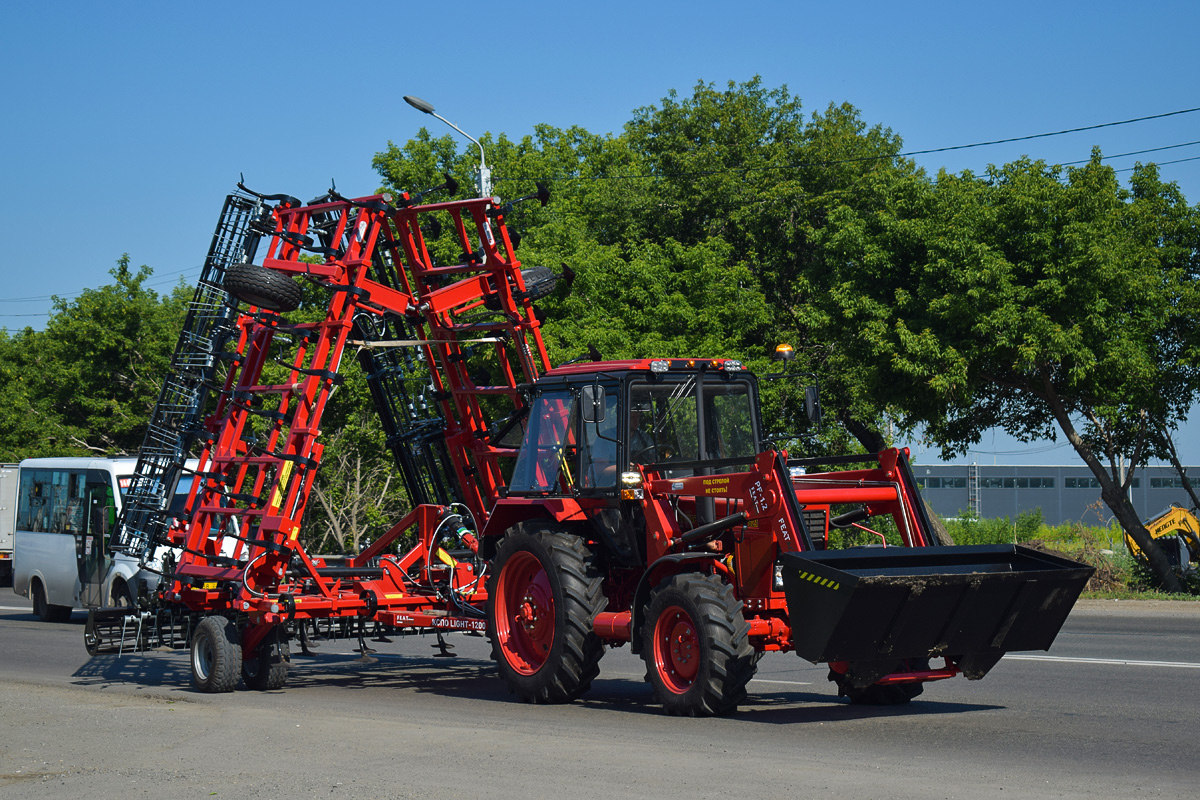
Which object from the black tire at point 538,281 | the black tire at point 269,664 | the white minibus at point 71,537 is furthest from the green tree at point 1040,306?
the black tire at point 269,664

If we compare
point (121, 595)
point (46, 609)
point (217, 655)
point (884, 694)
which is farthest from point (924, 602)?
point (46, 609)

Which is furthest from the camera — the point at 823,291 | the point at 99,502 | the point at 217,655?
the point at 823,291

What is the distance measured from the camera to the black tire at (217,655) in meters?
12.6

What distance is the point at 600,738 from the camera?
936 cm

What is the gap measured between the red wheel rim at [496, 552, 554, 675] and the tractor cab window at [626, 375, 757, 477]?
154 centimetres

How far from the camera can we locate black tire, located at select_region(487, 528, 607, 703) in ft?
36.5

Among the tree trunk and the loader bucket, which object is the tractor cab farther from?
the tree trunk

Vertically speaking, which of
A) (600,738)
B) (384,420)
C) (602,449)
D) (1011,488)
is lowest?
(600,738)

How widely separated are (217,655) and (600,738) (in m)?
4.88

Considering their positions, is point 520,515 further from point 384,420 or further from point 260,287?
point 384,420

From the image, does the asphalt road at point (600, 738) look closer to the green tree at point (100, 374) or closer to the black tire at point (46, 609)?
the black tire at point (46, 609)

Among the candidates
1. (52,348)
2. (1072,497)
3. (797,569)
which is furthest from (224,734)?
(1072,497)

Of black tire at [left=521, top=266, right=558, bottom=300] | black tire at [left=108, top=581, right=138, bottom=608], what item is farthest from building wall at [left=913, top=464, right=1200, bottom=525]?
black tire at [left=521, top=266, right=558, bottom=300]

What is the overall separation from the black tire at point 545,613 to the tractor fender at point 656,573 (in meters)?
0.66
